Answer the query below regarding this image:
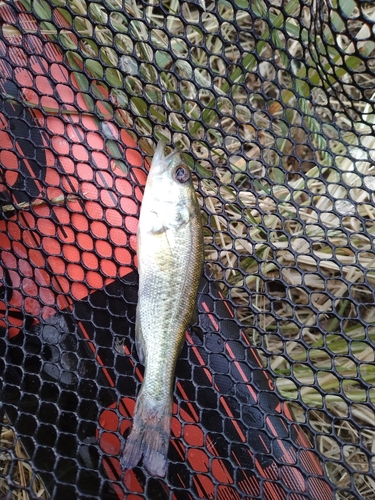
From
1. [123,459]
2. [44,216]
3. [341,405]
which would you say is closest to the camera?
[123,459]

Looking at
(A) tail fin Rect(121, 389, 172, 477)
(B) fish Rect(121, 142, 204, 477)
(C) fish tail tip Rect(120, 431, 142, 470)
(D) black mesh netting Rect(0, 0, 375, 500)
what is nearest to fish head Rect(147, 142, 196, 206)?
(B) fish Rect(121, 142, 204, 477)

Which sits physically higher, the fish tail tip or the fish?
the fish

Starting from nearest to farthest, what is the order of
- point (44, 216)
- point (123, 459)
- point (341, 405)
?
point (123, 459), point (44, 216), point (341, 405)

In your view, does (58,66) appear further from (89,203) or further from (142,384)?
(142,384)

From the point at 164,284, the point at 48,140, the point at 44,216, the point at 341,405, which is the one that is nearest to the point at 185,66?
the point at 48,140

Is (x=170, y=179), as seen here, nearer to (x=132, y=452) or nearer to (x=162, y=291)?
(x=162, y=291)

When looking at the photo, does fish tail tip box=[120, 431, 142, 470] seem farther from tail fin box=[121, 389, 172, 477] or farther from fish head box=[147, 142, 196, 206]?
fish head box=[147, 142, 196, 206]

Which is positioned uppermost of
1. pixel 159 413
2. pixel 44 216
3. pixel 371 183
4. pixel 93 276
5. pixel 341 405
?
pixel 371 183
